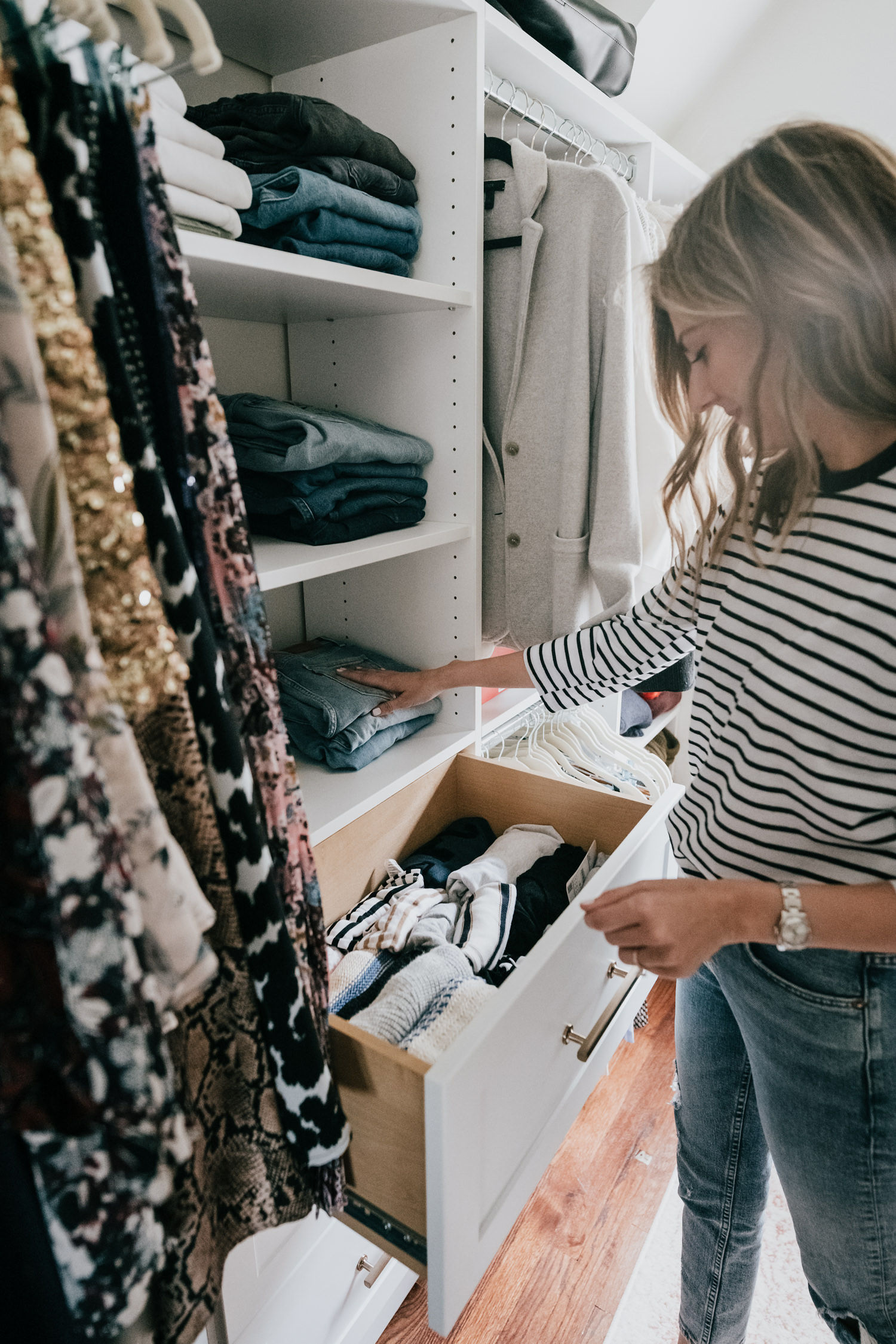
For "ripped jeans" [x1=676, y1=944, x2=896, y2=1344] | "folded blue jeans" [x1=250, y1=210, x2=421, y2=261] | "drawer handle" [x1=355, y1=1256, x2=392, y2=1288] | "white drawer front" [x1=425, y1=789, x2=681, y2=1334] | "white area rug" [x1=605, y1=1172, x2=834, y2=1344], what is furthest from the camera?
"white area rug" [x1=605, y1=1172, x2=834, y2=1344]

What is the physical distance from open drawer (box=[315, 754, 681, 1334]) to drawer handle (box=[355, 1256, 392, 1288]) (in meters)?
0.42

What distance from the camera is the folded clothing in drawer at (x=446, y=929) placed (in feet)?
2.68

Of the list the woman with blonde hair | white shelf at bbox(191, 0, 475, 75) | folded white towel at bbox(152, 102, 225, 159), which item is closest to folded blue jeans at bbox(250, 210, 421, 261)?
folded white towel at bbox(152, 102, 225, 159)

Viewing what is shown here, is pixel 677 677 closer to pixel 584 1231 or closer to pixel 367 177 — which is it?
pixel 367 177

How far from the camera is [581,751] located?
1546 millimetres

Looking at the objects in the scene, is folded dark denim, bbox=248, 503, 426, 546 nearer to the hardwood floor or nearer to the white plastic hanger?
the white plastic hanger

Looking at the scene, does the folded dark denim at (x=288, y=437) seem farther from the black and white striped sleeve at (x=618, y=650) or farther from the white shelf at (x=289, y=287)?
the black and white striped sleeve at (x=618, y=650)

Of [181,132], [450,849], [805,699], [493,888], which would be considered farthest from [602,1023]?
[181,132]

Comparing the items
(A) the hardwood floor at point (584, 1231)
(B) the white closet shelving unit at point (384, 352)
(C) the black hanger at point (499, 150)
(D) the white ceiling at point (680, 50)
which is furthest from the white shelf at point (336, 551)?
(D) the white ceiling at point (680, 50)

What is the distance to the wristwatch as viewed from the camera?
2.34 ft

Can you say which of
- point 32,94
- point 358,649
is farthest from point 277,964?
point 358,649

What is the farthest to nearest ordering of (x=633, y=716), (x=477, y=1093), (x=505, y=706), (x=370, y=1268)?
(x=633, y=716) < (x=505, y=706) < (x=370, y=1268) < (x=477, y=1093)

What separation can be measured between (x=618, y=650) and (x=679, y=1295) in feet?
3.78

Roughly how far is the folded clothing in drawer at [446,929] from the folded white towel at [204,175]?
81 centimetres
